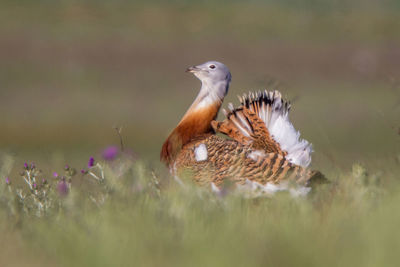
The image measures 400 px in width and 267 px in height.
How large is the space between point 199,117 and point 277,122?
50 centimetres

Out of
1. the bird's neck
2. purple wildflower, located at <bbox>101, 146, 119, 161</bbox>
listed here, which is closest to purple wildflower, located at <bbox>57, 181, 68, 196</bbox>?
purple wildflower, located at <bbox>101, 146, 119, 161</bbox>

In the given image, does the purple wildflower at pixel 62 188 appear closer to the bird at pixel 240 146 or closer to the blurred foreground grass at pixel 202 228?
the blurred foreground grass at pixel 202 228

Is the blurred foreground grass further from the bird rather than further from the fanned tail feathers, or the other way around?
the fanned tail feathers

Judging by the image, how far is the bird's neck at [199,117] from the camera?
405 cm

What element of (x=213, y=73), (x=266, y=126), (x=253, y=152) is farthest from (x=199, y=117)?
(x=253, y=152)

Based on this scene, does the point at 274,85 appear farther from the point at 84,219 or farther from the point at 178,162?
the point at 84,219

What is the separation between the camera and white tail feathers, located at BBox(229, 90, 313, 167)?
384 centimetres

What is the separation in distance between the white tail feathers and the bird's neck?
24 centimetres

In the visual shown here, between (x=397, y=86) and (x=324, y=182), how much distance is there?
0.63 m

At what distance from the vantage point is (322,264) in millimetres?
2209

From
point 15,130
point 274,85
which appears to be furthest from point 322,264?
point 15,130

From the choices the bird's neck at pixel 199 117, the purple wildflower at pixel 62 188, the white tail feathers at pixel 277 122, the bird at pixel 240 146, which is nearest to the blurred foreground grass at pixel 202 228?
the purple wildflower at pixel 62 188

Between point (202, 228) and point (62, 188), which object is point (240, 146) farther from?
point (202, 228)

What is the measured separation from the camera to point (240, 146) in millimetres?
3807
